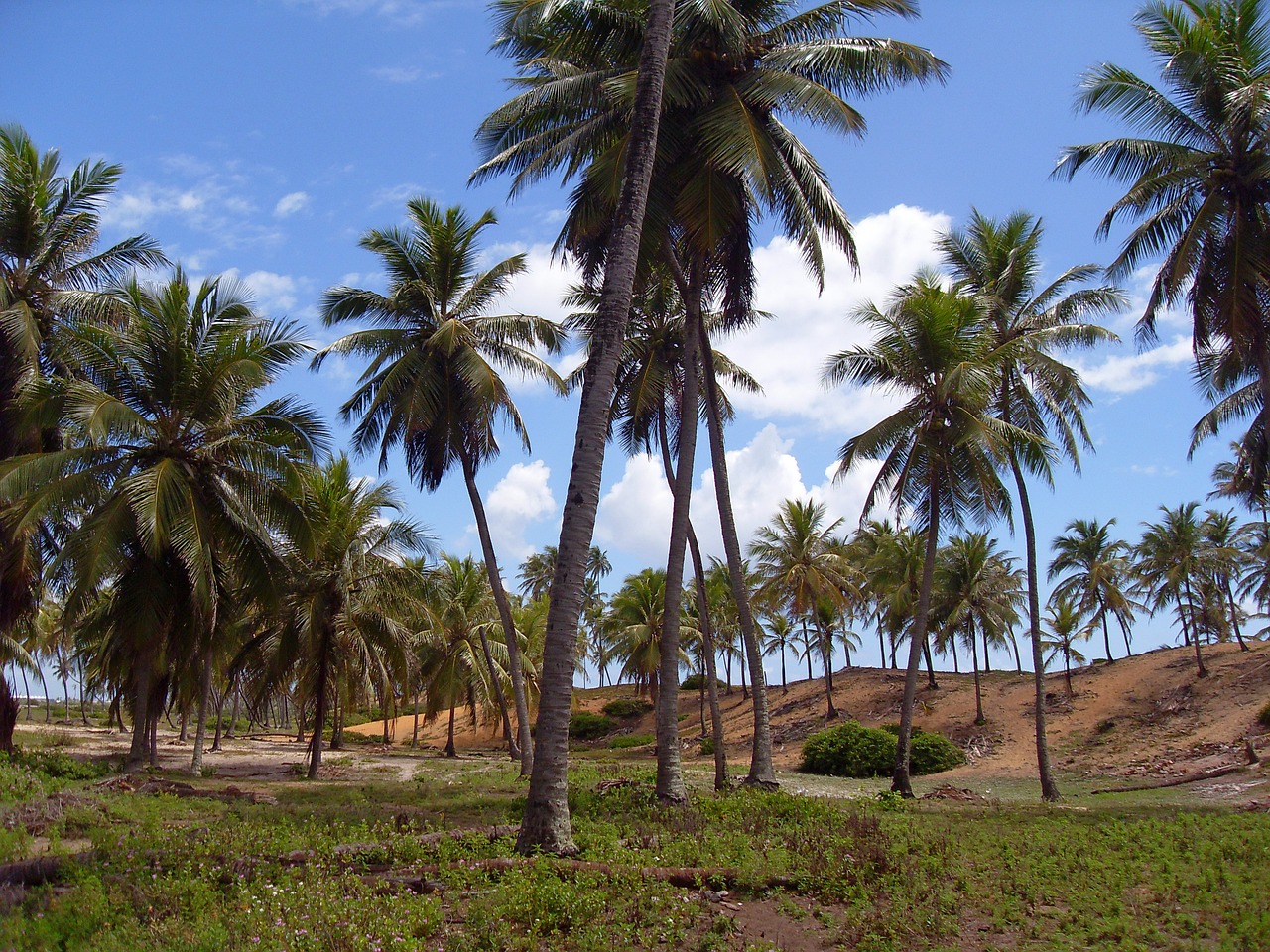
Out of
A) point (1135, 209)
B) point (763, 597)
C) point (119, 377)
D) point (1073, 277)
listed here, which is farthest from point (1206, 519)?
point (119, 377)

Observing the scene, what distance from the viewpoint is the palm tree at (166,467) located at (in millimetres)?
16031

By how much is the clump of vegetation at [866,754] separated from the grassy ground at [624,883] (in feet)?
63.5

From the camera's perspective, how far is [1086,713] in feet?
128

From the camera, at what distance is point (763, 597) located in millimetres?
42969

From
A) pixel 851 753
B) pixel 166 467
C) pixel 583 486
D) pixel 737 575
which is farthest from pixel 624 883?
pixel 851 753

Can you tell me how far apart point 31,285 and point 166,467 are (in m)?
5.47

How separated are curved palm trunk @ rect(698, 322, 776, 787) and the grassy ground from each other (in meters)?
3.92

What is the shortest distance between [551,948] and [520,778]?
1621 centimetres

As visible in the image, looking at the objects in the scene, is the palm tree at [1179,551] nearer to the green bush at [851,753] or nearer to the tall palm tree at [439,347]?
the green bush at [851,753]

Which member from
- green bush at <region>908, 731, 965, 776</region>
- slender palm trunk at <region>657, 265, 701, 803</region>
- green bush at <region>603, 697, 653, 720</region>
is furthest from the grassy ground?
green bush at <region>603, 697, 653, 720</region>

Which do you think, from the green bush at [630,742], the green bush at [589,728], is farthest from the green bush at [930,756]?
the green bush at [589,728]

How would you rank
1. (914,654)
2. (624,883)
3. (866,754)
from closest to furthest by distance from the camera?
(624,883) < (914,654) < (866,754)

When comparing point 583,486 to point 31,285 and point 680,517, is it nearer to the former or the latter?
point 680,517

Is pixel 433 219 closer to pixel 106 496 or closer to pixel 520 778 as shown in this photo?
pixel 106 496
